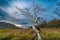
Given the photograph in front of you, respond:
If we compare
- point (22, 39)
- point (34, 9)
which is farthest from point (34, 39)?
point (34, 9)

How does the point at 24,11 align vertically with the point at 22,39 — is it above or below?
above

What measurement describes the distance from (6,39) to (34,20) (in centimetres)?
1700

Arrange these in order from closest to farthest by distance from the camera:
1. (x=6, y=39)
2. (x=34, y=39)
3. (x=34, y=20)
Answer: (x=34, y=20), (x=34, y=39), (x=6, y=39)

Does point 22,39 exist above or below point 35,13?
below

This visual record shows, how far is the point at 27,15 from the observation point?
43719 mm

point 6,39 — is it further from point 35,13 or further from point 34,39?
point 35,13

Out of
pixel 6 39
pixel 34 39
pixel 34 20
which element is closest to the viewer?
pixel 34 20

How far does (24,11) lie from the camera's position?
4412 centimetres

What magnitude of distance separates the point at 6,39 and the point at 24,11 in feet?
51.8

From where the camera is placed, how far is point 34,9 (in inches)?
1750

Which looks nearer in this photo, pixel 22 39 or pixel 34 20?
pixel 34 20

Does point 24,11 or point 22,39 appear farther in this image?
point 22,39

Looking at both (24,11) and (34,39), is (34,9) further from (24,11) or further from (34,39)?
(34,39)

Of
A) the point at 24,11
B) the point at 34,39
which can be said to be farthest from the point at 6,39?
the point at 24,11
